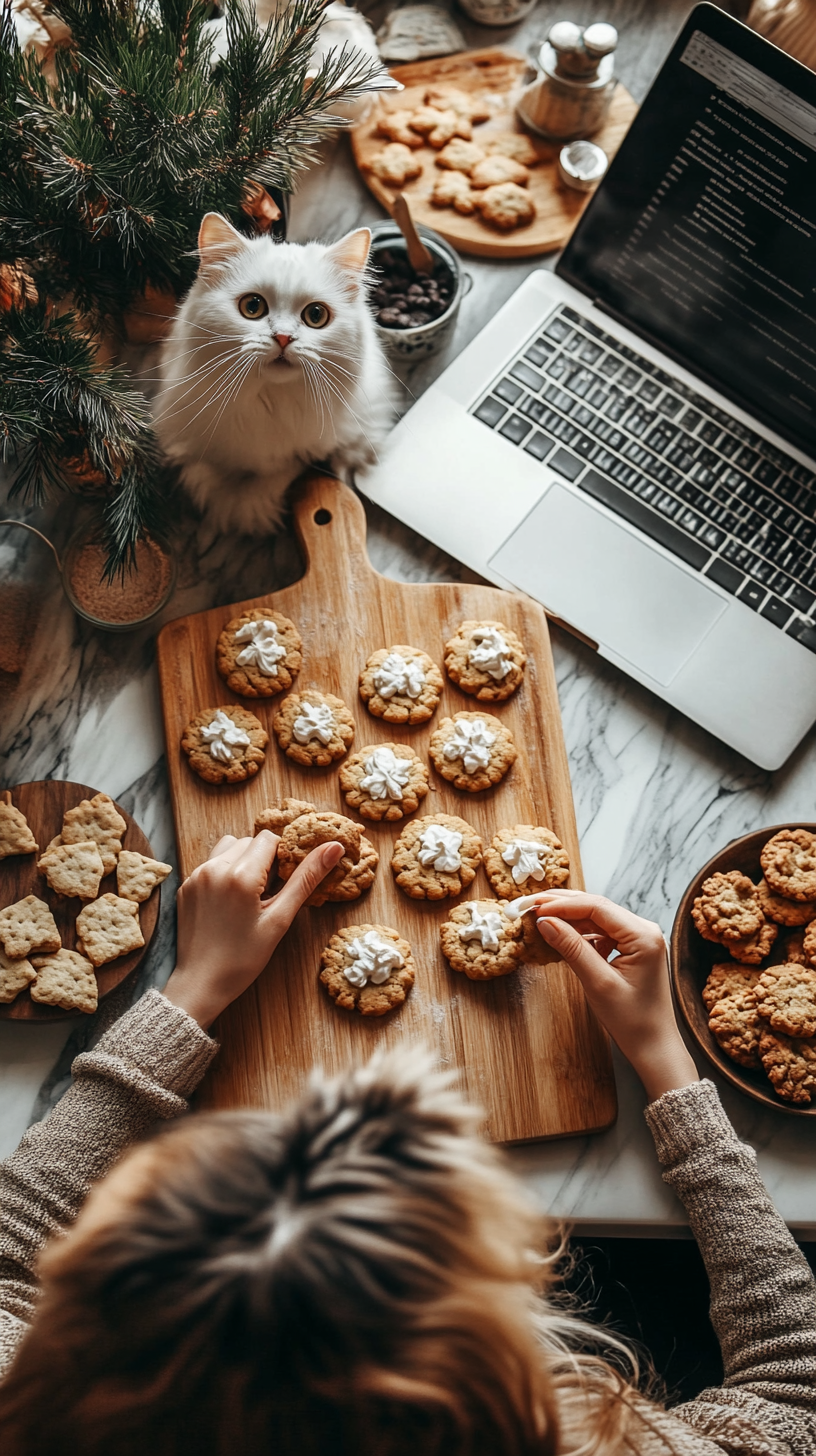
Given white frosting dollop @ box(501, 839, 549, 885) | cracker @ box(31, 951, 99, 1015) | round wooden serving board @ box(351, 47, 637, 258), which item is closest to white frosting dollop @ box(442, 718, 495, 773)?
white frosting dollop @ box(501, 839, 549, 885)

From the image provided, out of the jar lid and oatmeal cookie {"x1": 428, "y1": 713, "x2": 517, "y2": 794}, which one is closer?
oatmeal cookie {"x1": 428, "y1": 713, "x2": 517, "y2": 794}

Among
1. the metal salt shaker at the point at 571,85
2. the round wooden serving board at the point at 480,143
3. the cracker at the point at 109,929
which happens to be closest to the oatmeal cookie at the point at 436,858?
the cracker at the point at 109,929

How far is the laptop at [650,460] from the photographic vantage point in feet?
3.81

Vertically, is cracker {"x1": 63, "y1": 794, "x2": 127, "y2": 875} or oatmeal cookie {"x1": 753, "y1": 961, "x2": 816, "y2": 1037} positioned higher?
oatmeal cookie {"x1": 753, "y1": 961, "x2": 816, "y2": 1037}

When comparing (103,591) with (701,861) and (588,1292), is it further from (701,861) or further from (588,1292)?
(588,1292)

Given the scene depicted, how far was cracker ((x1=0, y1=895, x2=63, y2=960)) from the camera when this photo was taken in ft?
3.39

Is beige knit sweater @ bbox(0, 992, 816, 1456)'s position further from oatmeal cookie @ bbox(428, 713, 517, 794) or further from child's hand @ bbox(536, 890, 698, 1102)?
oatmeal cookie @ bbox(428, 713, 517, 794)

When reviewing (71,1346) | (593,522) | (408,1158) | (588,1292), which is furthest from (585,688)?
(588,1292)

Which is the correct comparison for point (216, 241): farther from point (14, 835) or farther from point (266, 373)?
point (14, 835)

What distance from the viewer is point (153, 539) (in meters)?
1.14

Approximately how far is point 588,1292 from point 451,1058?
0.83 metres

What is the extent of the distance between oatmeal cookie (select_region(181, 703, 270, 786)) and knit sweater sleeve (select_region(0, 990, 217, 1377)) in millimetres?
269

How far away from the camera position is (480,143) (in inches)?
54.5

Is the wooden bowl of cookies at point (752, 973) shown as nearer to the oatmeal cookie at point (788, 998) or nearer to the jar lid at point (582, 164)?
the oatmeal cookie at point (788, 998)
